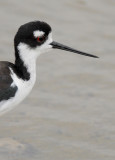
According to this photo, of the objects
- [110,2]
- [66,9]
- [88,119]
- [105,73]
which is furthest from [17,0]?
[88,119]

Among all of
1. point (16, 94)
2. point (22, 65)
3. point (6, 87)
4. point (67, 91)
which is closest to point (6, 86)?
point (6, 87)

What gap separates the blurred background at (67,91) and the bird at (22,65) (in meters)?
0.62

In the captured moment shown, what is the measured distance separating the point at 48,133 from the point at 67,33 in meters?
2.03

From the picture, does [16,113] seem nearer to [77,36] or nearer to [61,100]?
[61,100]

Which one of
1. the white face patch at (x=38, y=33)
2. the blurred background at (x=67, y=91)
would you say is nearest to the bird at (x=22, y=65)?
the white face patch at (x=38, y=33)

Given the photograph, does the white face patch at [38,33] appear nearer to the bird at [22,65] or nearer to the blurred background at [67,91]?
the bird at [22,65]

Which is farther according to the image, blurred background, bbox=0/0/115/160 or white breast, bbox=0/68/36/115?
blurred background, bbox=0/0/115/160

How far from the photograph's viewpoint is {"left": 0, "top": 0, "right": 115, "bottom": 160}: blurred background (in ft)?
21.5

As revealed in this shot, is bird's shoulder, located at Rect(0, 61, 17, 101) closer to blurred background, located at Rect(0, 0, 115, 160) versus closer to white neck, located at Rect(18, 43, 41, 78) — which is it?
white neck, located at Rect(18, 43, 41, 78)

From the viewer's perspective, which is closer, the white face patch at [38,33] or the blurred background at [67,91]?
the white face patch at [38,33]

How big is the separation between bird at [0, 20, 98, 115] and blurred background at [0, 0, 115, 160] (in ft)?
2.04

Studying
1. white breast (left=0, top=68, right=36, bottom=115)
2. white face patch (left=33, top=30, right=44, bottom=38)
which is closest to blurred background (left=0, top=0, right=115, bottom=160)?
white breast (left=0, top=68, right=36, bottom=115)

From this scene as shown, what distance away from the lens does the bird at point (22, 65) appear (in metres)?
6.07

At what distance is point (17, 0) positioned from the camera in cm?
895
